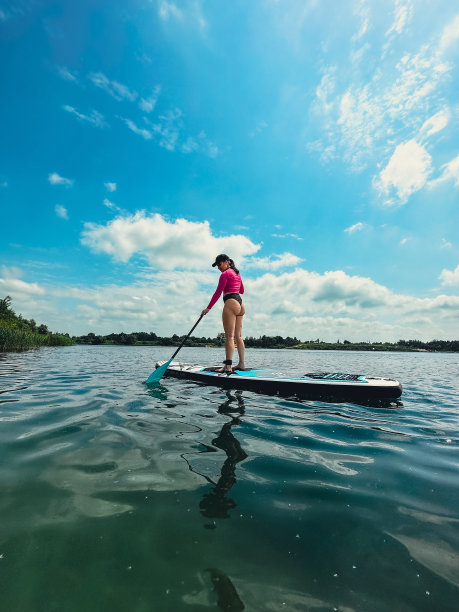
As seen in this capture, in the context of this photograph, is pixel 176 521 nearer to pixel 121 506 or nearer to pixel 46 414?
pixel 121 506

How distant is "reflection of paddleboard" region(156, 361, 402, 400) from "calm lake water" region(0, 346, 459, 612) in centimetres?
171

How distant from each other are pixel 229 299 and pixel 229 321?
24.0 inches

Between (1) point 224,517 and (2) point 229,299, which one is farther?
(2) point 229,299

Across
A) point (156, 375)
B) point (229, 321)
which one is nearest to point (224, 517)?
point (229, 321)

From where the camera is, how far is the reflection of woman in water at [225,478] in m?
2.19

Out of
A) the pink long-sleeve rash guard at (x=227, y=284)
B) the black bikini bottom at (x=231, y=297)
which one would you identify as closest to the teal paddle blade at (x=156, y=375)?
the pink long-sleeve rash guard at (x=227, y=284)

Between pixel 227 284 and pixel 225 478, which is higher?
pixel 227 284

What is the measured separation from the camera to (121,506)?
2.20 m

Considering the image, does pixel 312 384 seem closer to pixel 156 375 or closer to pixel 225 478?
pixel 225 478

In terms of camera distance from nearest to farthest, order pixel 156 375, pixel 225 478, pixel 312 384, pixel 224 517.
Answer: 1. pixel 224 517
2. pixel 225 478
3. pixel 312 384
4. pixel 156 375

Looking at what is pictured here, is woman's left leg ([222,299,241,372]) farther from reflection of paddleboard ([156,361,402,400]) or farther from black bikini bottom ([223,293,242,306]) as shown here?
reflection of paddleboard ([156,361,402,400])

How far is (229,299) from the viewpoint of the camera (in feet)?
26.3

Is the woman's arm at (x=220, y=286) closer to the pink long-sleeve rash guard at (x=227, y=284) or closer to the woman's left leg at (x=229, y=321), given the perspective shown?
the pink long-sleeve rash guard at (x=227, y=284)

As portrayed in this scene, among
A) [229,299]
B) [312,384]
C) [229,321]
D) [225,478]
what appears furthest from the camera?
[229,299]
